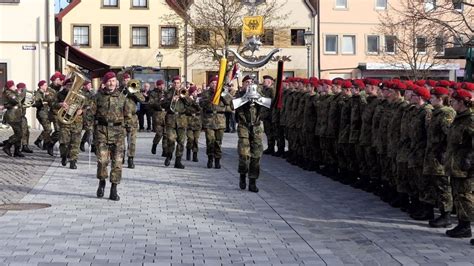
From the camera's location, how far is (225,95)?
17344mm

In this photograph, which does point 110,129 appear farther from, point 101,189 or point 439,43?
point 439,43

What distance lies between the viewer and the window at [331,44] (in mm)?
58031

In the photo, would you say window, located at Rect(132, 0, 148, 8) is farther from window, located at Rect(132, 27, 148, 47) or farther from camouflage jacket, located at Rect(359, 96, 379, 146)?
camouflage jacket, located at Rect(359, 96, 379, 146)

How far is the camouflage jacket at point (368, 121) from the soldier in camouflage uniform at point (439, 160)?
284 centimetres

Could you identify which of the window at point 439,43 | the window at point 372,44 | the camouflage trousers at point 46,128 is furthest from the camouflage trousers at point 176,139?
the window at point 372,44

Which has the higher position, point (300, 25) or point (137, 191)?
point (300, 25)

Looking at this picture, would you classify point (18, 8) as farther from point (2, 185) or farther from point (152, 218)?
point (152, 218)

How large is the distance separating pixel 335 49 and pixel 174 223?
4879 centimetres

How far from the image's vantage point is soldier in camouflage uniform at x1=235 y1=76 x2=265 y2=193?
1344 cm

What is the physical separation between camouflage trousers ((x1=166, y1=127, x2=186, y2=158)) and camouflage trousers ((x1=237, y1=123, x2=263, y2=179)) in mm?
4057

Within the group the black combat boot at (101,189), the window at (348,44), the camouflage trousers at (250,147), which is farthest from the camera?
the window at (348,44)

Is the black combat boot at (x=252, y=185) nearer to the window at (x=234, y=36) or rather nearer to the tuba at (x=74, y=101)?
the tuba at (x=74, y=101)

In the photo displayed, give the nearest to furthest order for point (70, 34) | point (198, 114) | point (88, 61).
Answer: point (198, 114) < point (88, 61) < point (70, 34)

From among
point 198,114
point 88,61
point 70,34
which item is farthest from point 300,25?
point 198,114
